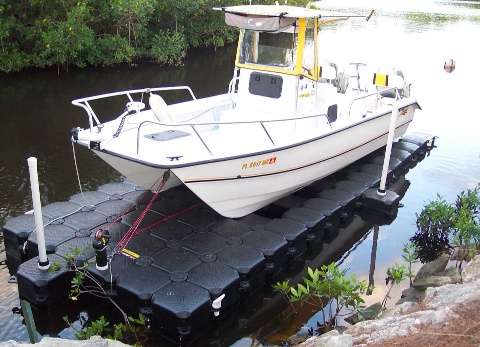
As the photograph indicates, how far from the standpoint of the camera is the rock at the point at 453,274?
17.7ft

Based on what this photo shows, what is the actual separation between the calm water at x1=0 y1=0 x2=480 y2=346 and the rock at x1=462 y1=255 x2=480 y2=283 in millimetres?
1023

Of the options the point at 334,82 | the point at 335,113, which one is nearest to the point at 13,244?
the point at 335,113

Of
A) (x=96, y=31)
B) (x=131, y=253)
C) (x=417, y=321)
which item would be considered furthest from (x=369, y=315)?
(x=96, y=31)

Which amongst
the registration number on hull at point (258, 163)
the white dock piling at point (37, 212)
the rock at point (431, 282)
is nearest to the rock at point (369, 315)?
the rock at point (431, 282)

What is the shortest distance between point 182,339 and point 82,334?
106 centimetres

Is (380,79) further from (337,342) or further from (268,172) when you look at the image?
(337,342)

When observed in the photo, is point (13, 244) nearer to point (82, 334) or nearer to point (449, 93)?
point (82, 334)

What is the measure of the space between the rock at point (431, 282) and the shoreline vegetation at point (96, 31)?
499 inches

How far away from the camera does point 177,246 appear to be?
18.3 ft

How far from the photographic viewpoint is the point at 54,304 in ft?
16.8

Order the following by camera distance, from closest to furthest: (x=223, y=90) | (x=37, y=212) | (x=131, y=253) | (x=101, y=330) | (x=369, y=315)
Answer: (x=101, y=330)
(x=37, y=212)
(x=369, y=315)
(x=131, y=253)
(x=223, y=90)

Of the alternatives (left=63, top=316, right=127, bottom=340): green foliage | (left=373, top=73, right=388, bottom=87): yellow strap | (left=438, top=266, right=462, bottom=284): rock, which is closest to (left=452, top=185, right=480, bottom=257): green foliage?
(left=438, top=266, right=462, bottom=284): rock

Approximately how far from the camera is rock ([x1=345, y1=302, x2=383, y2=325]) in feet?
16.8

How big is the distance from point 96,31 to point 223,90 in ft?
17.7
